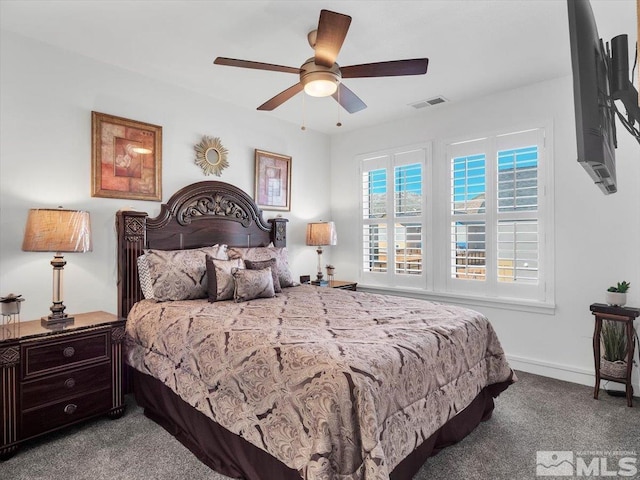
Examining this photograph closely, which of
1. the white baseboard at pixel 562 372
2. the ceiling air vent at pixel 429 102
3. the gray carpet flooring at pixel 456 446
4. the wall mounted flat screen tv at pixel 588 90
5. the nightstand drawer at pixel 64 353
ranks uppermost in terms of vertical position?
the ceiling air vent at pixel 429 102

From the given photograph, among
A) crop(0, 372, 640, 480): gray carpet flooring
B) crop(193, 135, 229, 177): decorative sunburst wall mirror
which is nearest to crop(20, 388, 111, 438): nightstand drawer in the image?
crop(0, 372, 640, 480): gray carpet flooring

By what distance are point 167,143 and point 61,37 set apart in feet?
3.64

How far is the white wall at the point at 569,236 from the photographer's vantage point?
10.5 ft

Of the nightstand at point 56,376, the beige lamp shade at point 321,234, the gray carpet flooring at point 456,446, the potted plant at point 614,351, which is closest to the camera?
the gray carpet flooring at point 456,446

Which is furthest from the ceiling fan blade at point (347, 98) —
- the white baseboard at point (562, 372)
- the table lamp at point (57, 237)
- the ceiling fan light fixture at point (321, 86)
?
the white baseboard at point (562, 372)

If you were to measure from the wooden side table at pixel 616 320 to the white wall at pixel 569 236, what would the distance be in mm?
285

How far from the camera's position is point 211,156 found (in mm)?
3941

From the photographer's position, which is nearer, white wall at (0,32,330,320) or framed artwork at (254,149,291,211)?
white wall at (0,32,330,320)

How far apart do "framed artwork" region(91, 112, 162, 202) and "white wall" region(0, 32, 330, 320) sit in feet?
0.21

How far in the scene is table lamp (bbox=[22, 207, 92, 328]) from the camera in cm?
250

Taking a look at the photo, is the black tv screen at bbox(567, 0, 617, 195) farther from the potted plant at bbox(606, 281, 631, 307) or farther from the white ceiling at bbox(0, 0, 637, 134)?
the potted plant at bbox(606, 281, 631, 307)

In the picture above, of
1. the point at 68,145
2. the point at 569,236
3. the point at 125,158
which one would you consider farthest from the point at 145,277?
the point at 569,236

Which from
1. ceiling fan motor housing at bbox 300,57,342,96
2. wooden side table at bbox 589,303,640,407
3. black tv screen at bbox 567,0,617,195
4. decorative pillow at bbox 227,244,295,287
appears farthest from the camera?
decorative pillow at bbox 227,244,295,287

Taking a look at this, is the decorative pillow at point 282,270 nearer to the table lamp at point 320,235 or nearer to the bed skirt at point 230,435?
the table lamp at point 320,235
